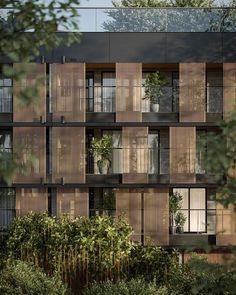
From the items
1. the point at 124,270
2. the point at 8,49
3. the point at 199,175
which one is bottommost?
the point at 124,270

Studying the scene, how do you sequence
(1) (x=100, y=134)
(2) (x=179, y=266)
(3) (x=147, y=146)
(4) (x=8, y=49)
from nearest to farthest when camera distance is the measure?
(4) (x=8, y=49) < (2) (x=179, y=266) < (3) (x=147, y=146) < (1) (x=100, y=134)

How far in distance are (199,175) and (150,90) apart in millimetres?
2506

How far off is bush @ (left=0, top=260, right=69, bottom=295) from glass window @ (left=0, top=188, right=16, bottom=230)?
4.05 metres

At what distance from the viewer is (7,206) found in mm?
21328

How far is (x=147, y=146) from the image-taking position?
20.7 meters

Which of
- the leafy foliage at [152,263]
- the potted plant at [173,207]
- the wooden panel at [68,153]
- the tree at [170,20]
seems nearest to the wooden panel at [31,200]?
the wooden panel at [68,153]

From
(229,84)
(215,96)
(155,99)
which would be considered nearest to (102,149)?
(155,99)

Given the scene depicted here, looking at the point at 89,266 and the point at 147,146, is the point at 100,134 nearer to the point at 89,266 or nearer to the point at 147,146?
the point at 147,146

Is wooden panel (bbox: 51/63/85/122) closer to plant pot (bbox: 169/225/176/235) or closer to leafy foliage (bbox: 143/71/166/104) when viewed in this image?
leafy foliage (bbox: 143/71/166/104)

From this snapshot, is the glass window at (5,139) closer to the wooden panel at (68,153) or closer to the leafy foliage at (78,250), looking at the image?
the wooden panel at (68,153)

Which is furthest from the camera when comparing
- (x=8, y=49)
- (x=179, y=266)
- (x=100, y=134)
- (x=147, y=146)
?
(x=100, y=134)

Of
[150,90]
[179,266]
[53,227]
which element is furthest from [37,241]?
[150,90]

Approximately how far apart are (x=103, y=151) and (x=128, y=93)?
1.58 m

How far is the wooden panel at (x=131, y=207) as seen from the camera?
815 inches
